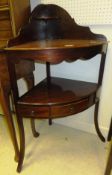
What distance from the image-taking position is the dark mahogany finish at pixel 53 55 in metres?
0.92

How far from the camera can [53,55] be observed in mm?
898

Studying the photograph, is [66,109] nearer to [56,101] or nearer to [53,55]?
[56,101]

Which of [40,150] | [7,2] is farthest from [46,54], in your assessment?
[40,150]

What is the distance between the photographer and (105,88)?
4.49ft

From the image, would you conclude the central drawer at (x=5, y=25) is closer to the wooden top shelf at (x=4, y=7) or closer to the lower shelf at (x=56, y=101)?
the wooden top shelf at (x=4, y=7)

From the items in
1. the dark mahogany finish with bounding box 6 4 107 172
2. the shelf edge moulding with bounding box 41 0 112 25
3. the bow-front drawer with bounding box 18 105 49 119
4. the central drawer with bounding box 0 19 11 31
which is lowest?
the bow-front drawer with bounding box 18 105 49 119

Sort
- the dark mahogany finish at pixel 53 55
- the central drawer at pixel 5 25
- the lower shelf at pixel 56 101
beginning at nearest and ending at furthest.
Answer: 1. the dark mahogany finish at pixel 53 55
2. the lower shelf at pixel 56 101
3. the central drawer at pixel 5 25

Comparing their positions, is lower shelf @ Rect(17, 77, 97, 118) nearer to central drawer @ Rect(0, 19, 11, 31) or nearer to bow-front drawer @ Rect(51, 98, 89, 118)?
bow-front drawer @ Rect(51, 98, 89, 118)

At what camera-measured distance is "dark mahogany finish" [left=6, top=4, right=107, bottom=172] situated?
0.92 metres

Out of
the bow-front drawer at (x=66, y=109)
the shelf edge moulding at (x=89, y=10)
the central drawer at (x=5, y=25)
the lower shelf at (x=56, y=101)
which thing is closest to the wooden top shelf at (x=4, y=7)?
the central drawer at (x=5, y=25)

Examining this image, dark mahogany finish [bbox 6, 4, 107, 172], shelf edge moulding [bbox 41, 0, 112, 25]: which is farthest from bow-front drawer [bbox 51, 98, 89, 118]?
shelf edge moulding [bbox 41, 0, 112, 25]

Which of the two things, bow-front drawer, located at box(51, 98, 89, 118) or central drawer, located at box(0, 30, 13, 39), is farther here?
central drawer, located at box(0, 30, 13, 39)

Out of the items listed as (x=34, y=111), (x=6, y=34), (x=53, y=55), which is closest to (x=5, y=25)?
(x=6, y=34)

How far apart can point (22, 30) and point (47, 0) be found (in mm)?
315
